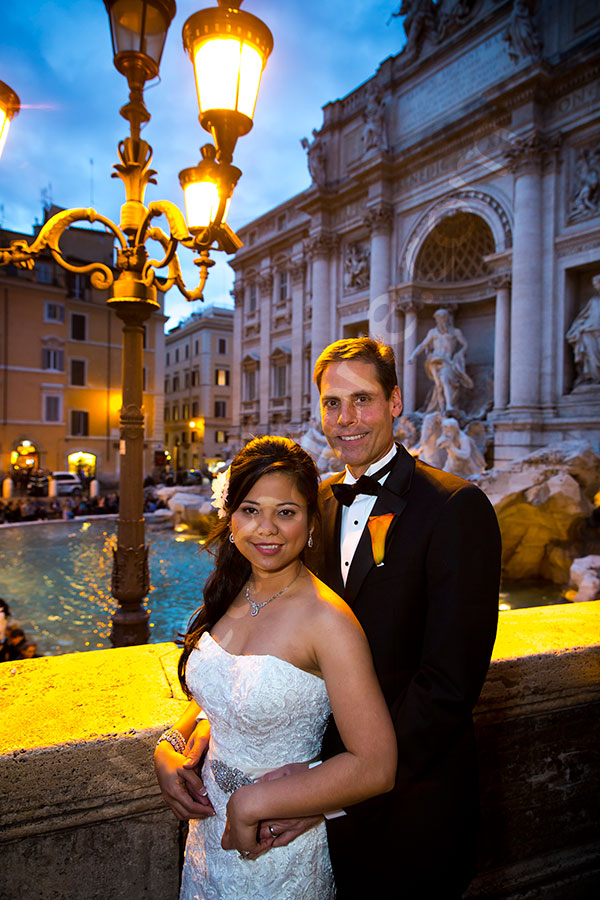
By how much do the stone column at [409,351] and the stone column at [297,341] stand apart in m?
Result: 6.82

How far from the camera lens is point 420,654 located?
5.05 ft

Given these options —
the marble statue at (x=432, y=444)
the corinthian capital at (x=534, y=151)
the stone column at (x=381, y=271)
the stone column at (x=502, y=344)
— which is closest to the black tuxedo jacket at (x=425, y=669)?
the marble statue at (x=432, y=444)

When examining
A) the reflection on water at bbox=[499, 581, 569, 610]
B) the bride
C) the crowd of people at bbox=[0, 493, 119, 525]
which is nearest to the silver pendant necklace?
the bride

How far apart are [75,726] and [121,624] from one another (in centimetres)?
341

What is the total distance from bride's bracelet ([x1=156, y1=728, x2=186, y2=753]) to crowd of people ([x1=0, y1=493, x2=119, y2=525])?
16.3 metres

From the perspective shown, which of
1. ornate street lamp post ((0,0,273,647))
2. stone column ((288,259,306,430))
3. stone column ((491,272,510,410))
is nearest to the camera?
ornate street lamp post ((0,0,273,647))

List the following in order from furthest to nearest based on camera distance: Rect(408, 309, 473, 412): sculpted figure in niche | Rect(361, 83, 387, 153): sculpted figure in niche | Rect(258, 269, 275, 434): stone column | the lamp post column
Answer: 1. Rect(258, 269, 275, 434): stone column
2. Rect(361, 83, 387, 153): sculpted figure in niche
3. Rect(408, 309, 473, 412): sculpted figure in niche
4. the lamp post column

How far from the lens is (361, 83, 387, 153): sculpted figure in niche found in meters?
19.7

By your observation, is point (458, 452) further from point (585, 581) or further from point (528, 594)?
point (585, 581)

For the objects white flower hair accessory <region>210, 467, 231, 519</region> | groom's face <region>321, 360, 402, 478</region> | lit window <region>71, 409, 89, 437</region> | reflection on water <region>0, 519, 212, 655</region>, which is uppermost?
lit window <region>71, 409, 89, 437</region>

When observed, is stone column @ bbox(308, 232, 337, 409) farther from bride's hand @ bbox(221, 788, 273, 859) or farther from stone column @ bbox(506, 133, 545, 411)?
bride's hand @ bbox(221, 788, 273, 859)

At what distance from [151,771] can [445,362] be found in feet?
54.5

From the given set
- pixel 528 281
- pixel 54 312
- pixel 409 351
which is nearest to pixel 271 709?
pixel 528 281

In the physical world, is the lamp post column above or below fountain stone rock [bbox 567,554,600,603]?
above
